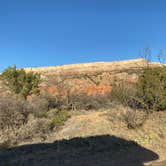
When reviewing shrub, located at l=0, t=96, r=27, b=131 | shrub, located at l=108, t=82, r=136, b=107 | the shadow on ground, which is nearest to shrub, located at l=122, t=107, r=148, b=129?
the shadow on ground

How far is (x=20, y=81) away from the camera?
73.7 ft

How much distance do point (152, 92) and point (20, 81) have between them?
29.8 ft

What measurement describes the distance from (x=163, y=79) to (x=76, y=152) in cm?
863

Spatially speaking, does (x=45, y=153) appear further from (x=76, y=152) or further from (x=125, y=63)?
(x=125, y=63)

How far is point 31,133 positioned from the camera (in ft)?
41.4

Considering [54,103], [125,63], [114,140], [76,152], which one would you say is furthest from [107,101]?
[125,63]

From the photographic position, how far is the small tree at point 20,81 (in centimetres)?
2194

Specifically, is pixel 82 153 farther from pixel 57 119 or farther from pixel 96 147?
pixel 57 119

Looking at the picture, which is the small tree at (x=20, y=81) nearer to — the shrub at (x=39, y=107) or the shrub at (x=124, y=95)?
the shrub at (x=39, y=107)

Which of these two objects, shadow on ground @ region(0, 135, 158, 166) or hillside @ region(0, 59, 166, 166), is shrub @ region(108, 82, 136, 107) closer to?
hillside @ region(0, 59, 166, 166)

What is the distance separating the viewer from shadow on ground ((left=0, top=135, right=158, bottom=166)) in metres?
10.2

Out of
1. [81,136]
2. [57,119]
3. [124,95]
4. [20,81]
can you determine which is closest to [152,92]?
[124,95]

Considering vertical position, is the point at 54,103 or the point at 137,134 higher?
the point at 54,103

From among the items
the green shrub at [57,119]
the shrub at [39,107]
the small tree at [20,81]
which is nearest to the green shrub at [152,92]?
the green shrub at [57,119]
